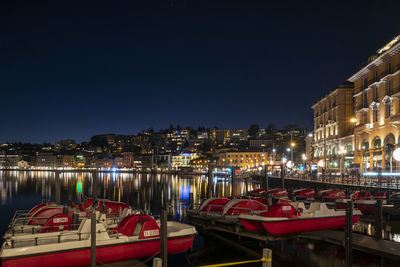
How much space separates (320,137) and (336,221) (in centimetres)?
6316

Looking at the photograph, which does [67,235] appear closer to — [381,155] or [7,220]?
[7,220]

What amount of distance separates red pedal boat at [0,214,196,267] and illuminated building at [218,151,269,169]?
486 feet

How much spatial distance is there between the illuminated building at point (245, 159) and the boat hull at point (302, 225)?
5631 inches

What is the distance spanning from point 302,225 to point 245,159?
5981 inches

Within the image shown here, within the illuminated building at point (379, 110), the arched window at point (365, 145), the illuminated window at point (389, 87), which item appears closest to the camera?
the illuminated building at point (379, 110)

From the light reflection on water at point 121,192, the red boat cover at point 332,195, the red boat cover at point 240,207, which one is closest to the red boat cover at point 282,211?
the red boat cover at point 240,207

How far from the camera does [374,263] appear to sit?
14570 millimetres

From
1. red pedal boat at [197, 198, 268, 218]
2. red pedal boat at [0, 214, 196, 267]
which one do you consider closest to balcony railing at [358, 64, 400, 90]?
red pedal boat at [197, 198, 268, 218]

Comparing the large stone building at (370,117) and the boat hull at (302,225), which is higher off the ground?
the large stone building at (370,117)

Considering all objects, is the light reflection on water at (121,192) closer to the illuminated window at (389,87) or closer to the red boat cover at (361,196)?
the red boat cover at (361,196)

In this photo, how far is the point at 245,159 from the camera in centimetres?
16800

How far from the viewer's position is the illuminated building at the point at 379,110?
41688mm

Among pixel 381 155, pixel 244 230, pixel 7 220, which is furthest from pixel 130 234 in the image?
pixel 381 155

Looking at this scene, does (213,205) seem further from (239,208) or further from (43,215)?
(43,215)
